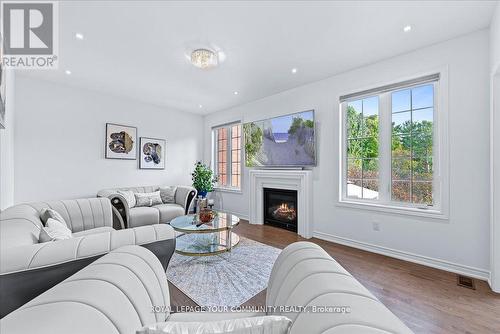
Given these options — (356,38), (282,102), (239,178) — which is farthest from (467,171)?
(239,178)

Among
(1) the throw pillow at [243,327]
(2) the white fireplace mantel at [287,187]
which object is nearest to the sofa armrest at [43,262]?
(1) the throw pillow at [243,327]

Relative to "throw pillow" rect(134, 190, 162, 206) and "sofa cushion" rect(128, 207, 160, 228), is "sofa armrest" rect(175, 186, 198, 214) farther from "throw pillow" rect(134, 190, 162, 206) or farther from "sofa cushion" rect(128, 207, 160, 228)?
"sofa cushion" rect(128, 207, 160, 228)

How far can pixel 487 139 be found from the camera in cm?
221

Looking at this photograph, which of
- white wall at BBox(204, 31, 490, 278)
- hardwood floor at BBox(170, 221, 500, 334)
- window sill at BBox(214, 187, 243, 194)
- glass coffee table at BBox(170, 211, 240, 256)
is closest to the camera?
hardwood floor at BBox(170, 221, 500, 334)

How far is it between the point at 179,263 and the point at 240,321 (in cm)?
225

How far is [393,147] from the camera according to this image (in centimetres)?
288

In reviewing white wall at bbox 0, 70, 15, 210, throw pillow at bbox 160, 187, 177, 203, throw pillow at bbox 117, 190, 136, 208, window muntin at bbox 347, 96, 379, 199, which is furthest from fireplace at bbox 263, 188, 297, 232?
white wall at bbox 0, 70, 15, 210

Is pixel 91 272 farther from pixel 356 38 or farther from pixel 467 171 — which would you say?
pixel 467 171

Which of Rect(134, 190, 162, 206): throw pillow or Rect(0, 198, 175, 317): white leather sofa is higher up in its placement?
Rect(0, 198, 175, 317): white leather sofa

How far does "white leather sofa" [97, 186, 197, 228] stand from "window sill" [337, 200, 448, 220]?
9.38 ft

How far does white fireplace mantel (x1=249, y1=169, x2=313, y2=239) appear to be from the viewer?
359cm

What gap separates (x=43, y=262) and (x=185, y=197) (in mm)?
3275

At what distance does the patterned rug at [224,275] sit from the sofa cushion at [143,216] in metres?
1.22

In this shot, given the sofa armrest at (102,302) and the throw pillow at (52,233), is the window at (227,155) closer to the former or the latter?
the throw pillow at (52,233)
